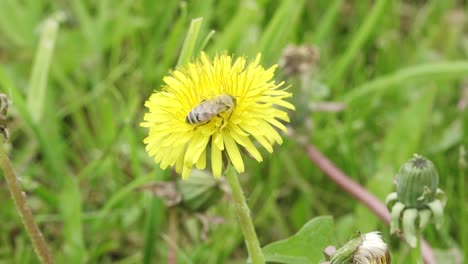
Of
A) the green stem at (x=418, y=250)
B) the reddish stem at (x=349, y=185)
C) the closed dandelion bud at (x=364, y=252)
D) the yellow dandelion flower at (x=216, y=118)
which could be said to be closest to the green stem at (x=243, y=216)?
the yellow dandelion flower at (x=216, y=118)

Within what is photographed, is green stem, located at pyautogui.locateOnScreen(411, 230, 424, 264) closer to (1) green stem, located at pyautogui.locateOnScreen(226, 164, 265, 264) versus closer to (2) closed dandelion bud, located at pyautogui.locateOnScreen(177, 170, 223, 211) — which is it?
(1) green stem, located at pyautogui.locateOnScreen(226, 164, 265, 264)

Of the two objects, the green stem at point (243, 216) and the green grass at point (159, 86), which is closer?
the green stem at point (243, 216)

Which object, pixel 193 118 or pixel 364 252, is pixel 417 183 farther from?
pixel 193 118

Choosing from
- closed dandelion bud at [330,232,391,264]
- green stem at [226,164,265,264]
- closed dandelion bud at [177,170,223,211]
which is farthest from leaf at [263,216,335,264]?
closed dandelion bud at [177,170,223,211]

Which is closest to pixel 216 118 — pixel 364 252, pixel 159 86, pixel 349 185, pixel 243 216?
pixel 243 216

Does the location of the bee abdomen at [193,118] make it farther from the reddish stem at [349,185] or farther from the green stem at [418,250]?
the reddish stem at [349,185]

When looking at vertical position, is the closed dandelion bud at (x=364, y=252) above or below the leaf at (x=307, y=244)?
below
